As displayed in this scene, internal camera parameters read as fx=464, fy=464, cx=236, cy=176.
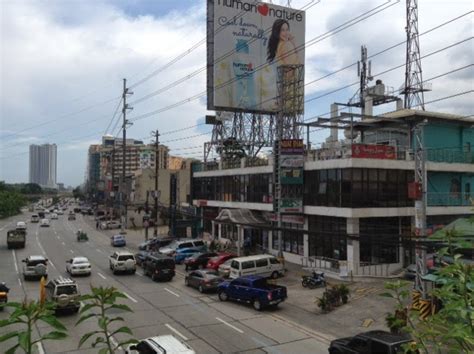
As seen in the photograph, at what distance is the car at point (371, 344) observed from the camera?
14.5 metres

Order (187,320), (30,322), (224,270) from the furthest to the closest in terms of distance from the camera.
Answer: (224,270), (187,320), (30,322)

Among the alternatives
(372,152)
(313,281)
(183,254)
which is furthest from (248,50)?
(313,281)

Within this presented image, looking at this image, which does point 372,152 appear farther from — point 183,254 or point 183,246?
point 183,246

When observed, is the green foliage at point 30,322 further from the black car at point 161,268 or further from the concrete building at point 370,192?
the black car at point 161,268

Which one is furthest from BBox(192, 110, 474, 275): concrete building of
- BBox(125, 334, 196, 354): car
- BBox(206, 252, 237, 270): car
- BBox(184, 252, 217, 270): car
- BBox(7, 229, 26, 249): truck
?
BBox(7, 229, 26, 249): truck

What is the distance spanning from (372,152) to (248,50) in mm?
26122

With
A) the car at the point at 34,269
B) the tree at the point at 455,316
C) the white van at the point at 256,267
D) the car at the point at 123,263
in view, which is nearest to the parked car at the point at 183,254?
the car at the point at 123,263

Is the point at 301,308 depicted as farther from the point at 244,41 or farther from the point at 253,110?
the point at 244,41

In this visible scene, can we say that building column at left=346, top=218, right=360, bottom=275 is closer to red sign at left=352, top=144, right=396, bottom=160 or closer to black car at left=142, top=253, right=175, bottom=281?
red sign at left=352, top=144, right=396, bottom=160

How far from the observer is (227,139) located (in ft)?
192

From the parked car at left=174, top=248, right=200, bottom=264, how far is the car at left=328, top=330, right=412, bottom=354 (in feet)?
88.5

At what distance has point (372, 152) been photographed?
32750 mm

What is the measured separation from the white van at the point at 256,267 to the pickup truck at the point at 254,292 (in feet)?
12.2

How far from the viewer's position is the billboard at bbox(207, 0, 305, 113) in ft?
170
